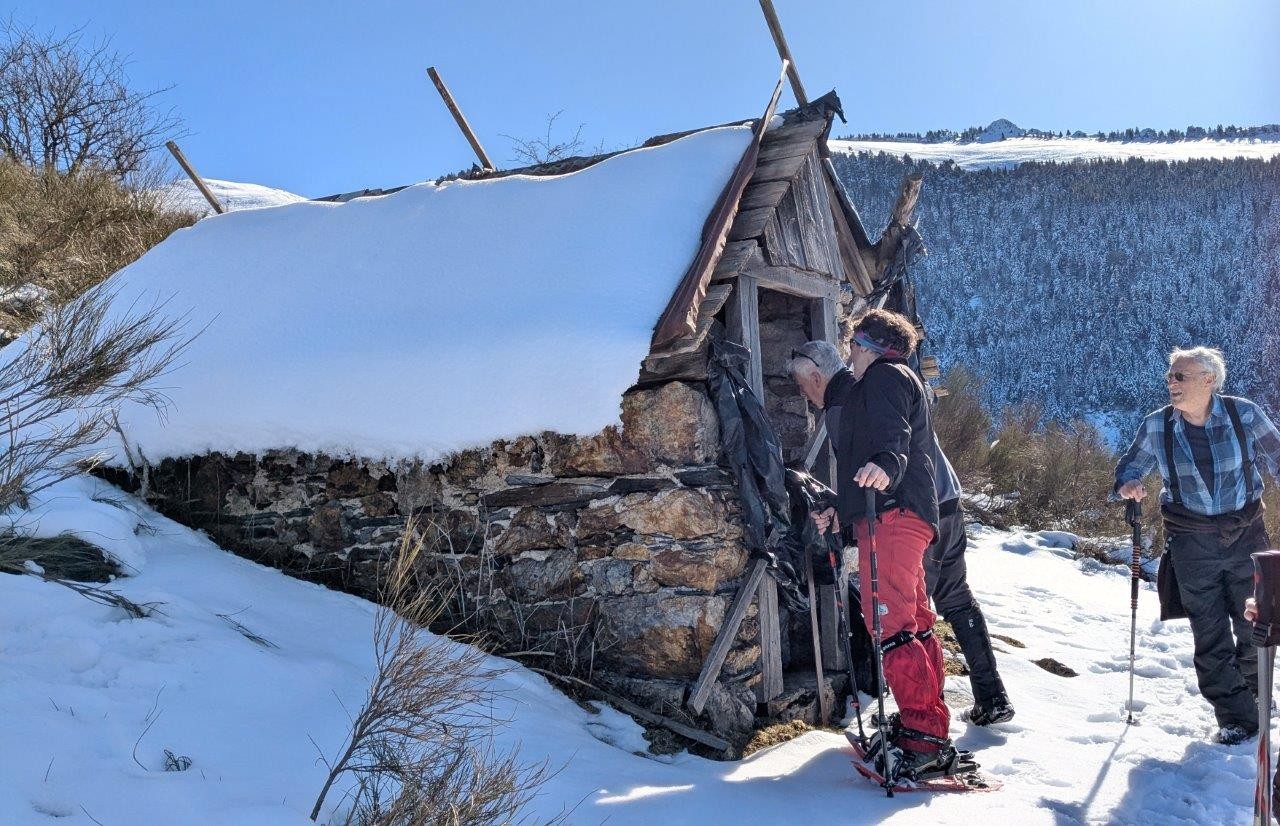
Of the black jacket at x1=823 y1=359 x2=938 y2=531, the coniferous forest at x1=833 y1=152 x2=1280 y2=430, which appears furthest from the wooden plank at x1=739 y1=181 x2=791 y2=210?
the coniferous forest at x1=833 y1=152 x2=1280 y2=430

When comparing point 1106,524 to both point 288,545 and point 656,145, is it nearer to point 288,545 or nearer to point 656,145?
point 656,145

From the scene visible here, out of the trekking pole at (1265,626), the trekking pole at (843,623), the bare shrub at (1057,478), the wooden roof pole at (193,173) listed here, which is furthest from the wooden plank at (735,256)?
the bare shrub at (1057,478)

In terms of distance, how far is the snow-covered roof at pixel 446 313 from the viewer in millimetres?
4414

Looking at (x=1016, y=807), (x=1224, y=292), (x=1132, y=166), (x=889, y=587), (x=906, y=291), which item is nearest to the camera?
(x=1016, y=807)

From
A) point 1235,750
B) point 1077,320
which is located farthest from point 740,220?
point 1077,320

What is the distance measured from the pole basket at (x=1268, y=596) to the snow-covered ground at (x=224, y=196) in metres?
10.3

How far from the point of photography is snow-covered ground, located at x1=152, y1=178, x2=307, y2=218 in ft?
38.6

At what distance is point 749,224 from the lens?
4957 millimetres

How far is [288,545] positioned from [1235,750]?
480 centimetres

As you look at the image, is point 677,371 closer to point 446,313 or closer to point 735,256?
point 735,256

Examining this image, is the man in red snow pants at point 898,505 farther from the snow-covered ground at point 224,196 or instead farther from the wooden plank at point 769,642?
the snow-covered ground at point 224,196

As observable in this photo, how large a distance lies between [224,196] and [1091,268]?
36.8m

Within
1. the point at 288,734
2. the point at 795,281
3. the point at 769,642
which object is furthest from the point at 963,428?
the point at 288,734

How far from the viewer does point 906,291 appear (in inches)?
308
